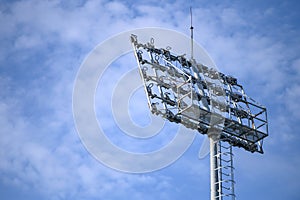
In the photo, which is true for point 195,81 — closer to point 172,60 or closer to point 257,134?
point 172,60

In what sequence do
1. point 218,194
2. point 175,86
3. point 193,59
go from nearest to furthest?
point 218,194 → point 175,86 → point 193,59

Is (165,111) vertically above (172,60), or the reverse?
(172,60)

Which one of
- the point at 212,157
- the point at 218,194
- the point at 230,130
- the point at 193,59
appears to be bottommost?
the point at 218,194

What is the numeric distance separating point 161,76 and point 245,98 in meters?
5.64

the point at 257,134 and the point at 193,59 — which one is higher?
the point at 193,59

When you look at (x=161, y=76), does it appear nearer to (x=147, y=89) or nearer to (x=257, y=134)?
(x=147, y=89)

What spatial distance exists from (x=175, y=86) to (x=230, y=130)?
12.5ft

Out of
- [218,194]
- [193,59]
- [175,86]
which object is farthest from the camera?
[193,59]

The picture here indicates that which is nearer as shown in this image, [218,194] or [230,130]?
[218,194]

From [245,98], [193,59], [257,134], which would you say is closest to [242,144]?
[257,134]

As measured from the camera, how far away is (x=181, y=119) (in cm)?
2948

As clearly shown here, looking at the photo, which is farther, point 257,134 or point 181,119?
point 257,134

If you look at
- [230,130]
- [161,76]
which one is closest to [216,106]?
[230,130]

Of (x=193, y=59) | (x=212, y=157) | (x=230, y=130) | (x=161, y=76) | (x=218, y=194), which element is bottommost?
(x=218, y=194)
